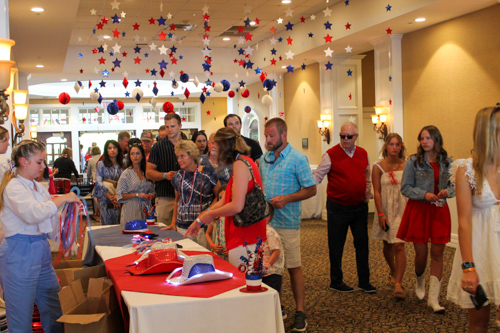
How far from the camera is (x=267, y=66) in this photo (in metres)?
11.8

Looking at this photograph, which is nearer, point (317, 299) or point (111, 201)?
point (317, 299)

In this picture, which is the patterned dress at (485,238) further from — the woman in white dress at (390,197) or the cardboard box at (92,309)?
the woman in white dress at (390,197)

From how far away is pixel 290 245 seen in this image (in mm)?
4000

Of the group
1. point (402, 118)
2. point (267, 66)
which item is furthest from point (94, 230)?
point (267, 66)

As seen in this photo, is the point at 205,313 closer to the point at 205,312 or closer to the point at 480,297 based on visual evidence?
the point at 205,312

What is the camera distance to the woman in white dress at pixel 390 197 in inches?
193

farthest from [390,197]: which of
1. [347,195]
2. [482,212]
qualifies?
[482,212]

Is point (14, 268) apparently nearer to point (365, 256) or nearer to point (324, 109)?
point (365, 256)

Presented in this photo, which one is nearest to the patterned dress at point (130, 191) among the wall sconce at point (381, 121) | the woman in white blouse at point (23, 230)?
the woman in white blouse at point (23, 230)

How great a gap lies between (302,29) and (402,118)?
9.49 ft

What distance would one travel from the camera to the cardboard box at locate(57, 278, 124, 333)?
268 centimetres

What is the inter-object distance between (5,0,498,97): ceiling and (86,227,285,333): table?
481cm

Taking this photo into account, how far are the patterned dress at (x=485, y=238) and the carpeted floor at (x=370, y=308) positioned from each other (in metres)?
1.58

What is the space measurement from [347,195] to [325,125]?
5659 mm
